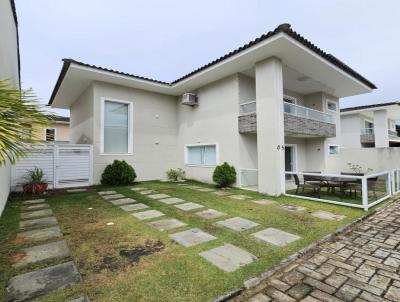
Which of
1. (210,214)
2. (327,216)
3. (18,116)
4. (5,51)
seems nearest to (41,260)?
(18,116)

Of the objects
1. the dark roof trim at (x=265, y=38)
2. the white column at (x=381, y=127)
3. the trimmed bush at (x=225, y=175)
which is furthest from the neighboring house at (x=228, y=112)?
the white column at (x=381, y=127)

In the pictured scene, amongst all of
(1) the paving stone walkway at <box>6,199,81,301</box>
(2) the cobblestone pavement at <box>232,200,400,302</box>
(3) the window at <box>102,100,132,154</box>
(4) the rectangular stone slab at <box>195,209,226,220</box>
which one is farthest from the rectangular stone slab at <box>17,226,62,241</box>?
(3) the window at <box>102,100,132,154</box>

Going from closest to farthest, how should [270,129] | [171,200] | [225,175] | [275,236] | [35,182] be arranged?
[275,236] < [171,200] < [35,182] < [270,129] < [225,175]

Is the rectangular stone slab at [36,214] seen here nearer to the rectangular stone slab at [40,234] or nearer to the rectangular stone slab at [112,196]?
the rectangular stone slab at [40,234]

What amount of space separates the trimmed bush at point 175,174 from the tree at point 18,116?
10304 millimetres

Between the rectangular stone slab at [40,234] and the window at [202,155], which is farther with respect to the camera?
the window at [202,155]

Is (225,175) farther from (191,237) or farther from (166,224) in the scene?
(191,237)

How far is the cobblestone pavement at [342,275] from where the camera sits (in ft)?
8.63

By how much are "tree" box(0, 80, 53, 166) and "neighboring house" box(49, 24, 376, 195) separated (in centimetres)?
766

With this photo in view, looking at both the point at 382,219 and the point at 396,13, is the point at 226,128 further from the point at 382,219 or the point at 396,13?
the point at 396,13

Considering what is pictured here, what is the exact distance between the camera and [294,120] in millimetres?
10367

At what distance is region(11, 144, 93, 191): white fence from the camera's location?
9117mm

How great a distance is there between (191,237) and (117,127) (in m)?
9.13

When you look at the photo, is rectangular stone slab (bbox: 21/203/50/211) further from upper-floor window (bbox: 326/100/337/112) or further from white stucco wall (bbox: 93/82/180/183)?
upper-floor window (bbox: 326/100/337/112)
